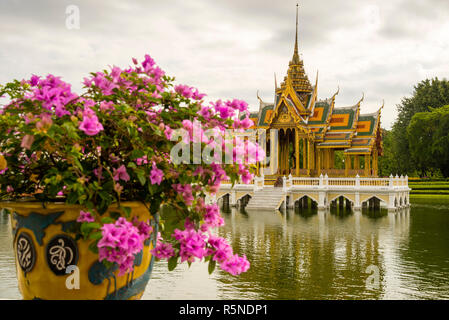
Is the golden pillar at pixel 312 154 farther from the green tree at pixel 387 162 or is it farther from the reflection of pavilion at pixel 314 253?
the green tree at pixel 387 162

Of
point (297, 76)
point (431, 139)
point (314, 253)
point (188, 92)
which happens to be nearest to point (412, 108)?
point (431, 139)

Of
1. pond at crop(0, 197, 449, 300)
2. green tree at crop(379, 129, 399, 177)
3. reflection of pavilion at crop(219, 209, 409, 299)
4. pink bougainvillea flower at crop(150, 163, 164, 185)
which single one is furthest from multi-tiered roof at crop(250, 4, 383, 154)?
pink bougainvillea flower at crop(150, 163, 164, 185)

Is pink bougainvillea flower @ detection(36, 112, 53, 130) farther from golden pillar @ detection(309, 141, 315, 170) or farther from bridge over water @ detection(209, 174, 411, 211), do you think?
golden pillar @ detection(309, 141, 315, 170)

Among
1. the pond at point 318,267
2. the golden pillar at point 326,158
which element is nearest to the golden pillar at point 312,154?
the golden pillar at point 326,158

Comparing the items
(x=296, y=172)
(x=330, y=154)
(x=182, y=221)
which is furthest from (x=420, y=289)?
(x=330, y=154)

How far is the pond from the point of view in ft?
24.2

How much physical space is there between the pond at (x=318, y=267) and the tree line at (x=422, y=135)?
26399mm

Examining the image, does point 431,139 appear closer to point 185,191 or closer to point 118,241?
point 185,191

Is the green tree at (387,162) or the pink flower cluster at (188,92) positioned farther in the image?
the green tree at (387,162)

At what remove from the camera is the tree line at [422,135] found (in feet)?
133

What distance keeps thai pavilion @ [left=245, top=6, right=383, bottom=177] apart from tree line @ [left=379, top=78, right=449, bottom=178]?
43.2ft

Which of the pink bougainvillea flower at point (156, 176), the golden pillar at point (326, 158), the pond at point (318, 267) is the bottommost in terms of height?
the pond at point (318, 267)

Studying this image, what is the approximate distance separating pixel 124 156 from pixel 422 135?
43632 millimetres

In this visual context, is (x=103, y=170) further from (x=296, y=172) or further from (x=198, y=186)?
(x=296, y=172)
